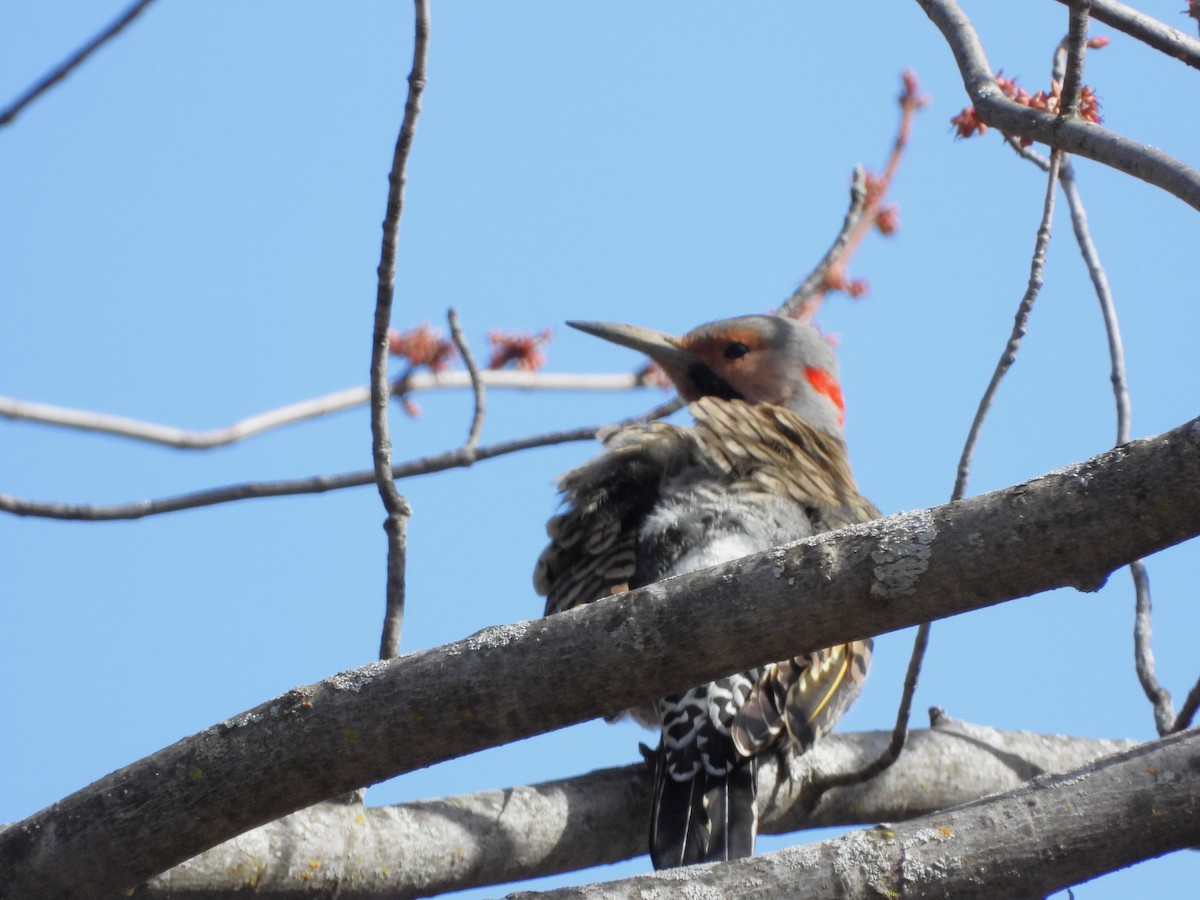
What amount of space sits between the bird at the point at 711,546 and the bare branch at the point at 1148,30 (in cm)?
156

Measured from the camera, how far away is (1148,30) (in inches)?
111

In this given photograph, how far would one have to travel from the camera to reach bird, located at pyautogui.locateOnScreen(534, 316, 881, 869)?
398 centimetres

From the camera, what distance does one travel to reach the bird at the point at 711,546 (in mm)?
3982

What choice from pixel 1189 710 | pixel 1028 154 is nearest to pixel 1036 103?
pixel 1028 154

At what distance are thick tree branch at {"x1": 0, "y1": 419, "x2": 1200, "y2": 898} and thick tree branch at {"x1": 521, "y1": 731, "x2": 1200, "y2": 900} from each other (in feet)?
1.07

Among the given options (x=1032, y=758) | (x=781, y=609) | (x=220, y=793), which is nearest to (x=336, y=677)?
(x=220, y=793)

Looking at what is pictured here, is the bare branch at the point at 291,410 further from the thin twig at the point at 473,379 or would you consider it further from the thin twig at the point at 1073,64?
the thin twig at the point at 1073,64

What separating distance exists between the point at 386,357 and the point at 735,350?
11.1 ft

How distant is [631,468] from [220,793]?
280 centimetres

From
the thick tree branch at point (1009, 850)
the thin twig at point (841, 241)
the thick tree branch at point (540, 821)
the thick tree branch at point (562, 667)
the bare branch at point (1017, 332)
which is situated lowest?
the thick tree branch at point (1009, 850)

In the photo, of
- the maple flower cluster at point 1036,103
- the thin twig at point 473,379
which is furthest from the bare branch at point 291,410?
the maple flower cluster at point 1036,103

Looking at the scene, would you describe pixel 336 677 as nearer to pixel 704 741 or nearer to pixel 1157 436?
pixel 1157 436

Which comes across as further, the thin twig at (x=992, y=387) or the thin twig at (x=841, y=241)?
the thin twig at (x=841, y=241)

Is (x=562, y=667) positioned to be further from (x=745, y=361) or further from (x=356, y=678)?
(x=745, y=361)
